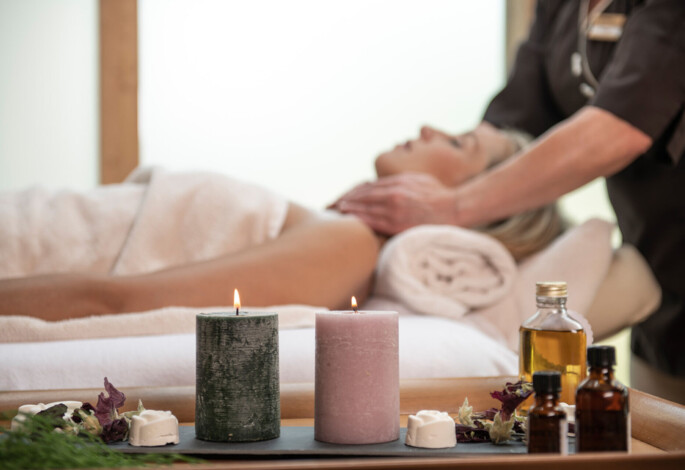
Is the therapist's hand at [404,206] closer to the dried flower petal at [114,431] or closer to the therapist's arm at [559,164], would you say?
the therapist's arm at [559,164]

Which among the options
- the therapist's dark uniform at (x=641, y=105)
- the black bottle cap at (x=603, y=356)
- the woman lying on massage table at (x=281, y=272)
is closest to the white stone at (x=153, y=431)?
the black bottle cap at (x=603, y=356)

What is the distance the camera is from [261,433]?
619 mm

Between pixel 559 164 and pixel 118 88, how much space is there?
71.3 inches

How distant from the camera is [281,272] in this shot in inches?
55.1

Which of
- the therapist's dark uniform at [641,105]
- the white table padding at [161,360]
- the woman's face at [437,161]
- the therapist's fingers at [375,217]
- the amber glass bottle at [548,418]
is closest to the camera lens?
the amber glass bottle at [548,418]

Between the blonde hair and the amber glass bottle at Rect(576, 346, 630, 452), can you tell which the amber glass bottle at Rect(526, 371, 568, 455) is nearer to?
the amber glass bottle at Rect(576, 346, 630, 452)

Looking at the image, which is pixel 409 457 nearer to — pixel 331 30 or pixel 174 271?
pixel 174 271

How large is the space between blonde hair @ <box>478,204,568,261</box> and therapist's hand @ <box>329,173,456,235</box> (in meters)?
0.16

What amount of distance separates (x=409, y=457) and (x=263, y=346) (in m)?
0.15

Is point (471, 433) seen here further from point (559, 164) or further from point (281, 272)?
point (559, 164)

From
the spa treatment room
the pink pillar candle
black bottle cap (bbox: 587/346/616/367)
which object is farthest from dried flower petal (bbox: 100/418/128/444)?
black bottle cap (bbox: 587/346/616/367)

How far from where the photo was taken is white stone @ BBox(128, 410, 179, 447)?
1.99 feet

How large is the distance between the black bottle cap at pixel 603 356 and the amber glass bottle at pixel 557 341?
0.12 meters

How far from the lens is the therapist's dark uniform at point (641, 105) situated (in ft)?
4.83
